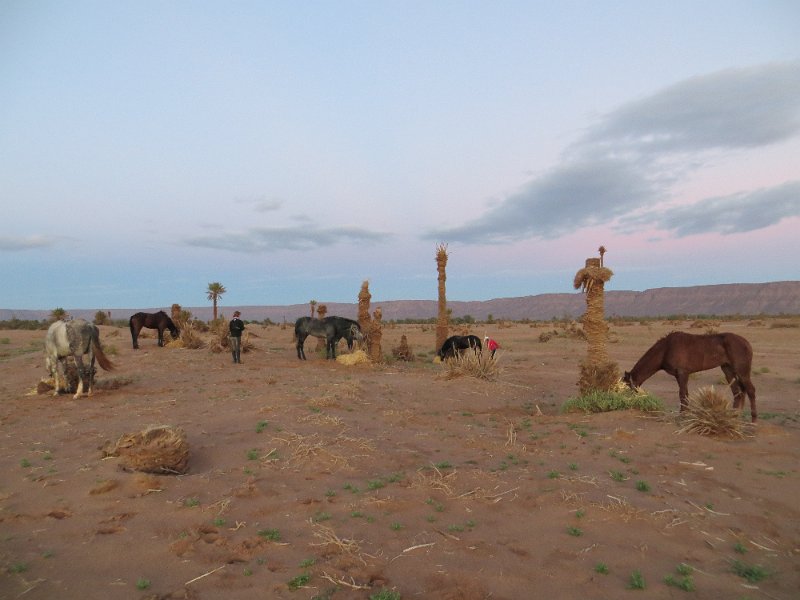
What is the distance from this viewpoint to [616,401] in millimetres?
10281

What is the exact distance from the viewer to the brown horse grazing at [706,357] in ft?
32.2

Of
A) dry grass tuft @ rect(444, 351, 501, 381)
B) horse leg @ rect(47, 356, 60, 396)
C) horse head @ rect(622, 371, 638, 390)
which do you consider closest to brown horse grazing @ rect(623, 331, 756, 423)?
horse head @ rect(622, 371, 638, 390)

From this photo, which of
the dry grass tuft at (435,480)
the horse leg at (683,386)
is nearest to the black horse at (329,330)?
the horse leg at (683,386)

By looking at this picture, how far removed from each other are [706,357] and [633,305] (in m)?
131

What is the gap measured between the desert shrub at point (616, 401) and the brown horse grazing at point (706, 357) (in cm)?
60

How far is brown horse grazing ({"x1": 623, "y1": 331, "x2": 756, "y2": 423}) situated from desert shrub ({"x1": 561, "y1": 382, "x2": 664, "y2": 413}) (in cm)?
60

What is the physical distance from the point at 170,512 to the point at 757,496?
23.4 feet

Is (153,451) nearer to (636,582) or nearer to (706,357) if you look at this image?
(636,582)

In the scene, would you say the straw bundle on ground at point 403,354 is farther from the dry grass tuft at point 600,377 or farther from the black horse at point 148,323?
the dry grass tuft at point 600,377

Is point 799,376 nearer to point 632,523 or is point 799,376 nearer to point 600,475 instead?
point 600,475

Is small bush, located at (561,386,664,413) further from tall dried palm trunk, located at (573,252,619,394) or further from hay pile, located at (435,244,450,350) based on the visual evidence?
hay pile, located at (435,244,450,350)

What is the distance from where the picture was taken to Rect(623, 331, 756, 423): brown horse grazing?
9812mm

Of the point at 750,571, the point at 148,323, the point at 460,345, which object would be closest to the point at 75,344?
the point at 148,323

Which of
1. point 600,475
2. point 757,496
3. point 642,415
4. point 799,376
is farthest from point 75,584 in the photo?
point 799,376
